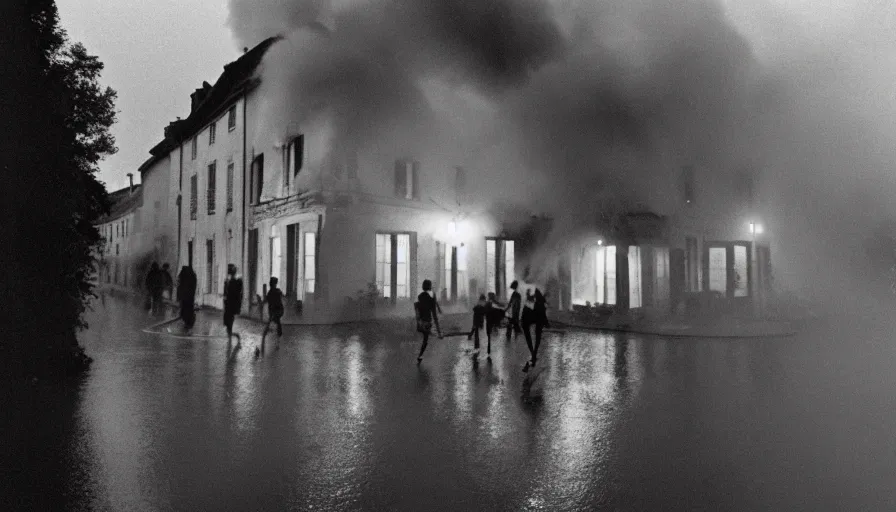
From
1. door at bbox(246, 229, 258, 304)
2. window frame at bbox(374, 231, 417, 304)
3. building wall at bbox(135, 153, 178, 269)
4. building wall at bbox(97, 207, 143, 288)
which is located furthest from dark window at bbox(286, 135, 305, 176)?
building wall at bbox(97, 207, 143, 288)

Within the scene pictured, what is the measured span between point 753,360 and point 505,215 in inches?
227

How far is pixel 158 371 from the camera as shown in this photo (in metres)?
7.78

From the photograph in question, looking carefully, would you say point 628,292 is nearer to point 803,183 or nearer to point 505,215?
point 505,215

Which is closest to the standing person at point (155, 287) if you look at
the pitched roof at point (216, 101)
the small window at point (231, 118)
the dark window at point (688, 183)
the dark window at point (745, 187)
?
the small window at point (231, 118)

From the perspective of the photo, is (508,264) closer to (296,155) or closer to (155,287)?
(296,155)

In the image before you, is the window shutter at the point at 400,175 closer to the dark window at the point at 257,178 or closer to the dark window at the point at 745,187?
the dark window at the point at 257,178

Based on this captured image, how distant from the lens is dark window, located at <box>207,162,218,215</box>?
19.7 m

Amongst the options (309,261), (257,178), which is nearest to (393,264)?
(309,261)

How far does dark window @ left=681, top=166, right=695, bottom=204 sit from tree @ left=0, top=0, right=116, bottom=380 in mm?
9189

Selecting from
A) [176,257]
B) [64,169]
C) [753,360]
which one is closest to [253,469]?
[64,169]

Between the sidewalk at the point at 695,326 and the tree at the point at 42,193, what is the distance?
11165mm

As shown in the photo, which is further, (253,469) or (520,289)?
(520,289)

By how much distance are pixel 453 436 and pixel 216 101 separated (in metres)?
17.9

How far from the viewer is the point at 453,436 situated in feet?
15.3
